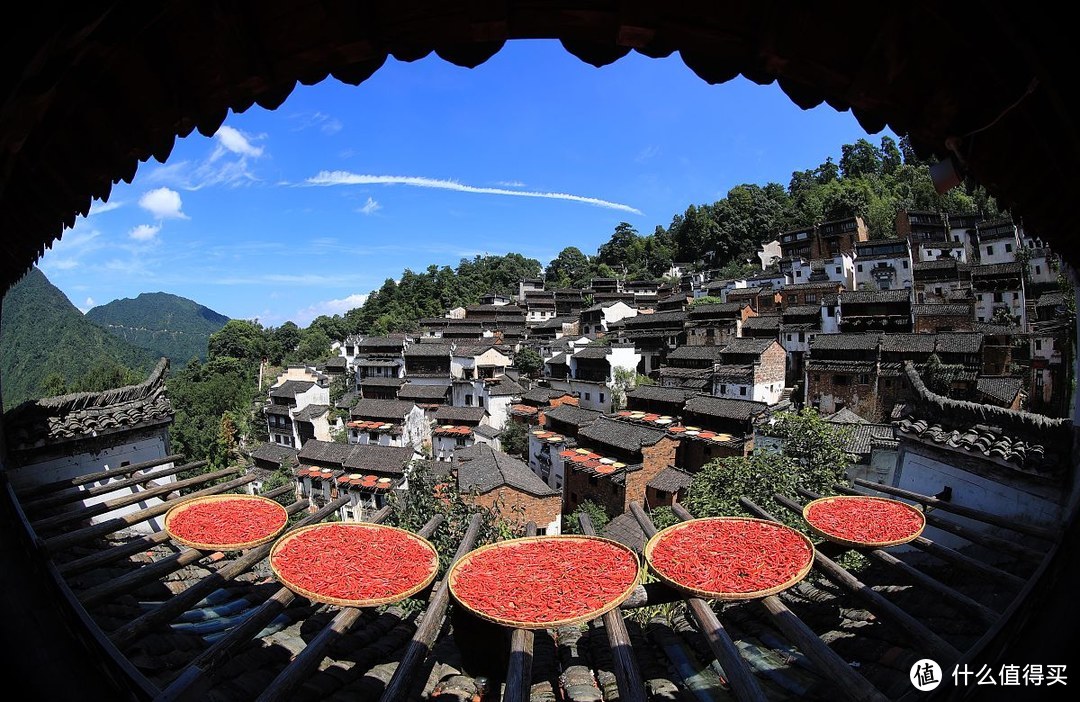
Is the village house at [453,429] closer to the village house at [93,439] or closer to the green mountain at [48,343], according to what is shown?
the village house at [93,439]

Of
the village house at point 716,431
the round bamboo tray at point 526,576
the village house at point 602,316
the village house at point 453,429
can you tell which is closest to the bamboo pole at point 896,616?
the round bamboo tray at point 526,576

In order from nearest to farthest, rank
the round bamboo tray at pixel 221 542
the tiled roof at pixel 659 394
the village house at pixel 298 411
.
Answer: the round bamboo tray at pixel 221 542 < the tiled roof at pixel 659 394 < the village house at pixel 298 411

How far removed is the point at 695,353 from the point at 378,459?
24489mm

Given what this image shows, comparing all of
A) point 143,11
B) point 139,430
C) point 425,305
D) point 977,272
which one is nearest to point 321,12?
point 143,11

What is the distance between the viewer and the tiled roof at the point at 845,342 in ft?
105

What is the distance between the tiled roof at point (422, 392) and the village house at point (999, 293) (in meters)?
41.0

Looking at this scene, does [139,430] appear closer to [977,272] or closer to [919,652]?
[919,652]

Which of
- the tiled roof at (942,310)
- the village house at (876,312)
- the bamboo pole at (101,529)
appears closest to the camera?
the bamboo pole at (101,529)

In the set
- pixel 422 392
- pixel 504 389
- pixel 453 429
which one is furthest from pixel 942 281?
pixel 422 392

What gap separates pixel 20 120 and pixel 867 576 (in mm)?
9289

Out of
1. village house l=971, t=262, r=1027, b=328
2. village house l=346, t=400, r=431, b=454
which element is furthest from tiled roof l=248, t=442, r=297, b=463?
village house l=971, t=262, r=1027, b=328

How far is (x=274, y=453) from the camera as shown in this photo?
41281 mm

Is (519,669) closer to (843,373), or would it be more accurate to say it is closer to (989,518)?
(989,518)

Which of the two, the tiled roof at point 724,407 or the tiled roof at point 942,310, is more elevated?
the tiled roof at point 942,310
